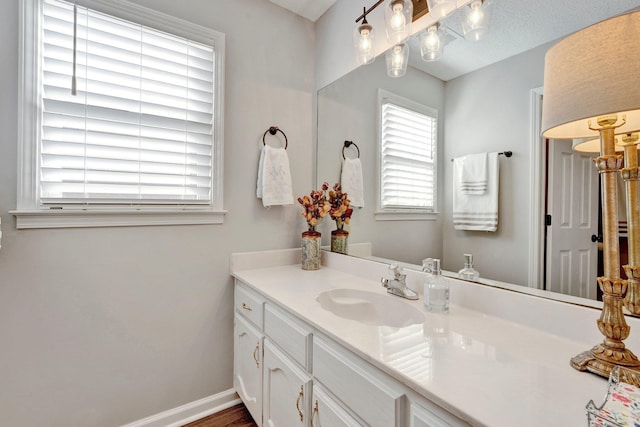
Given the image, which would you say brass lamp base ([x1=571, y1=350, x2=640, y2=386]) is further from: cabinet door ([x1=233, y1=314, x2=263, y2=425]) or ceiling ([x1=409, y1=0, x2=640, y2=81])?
cabinet door ([x1=233, y1=314, x2=263, y2=425])

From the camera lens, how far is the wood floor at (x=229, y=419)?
1.59 metres

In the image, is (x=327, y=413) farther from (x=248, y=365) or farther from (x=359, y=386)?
(x=248, y=365)

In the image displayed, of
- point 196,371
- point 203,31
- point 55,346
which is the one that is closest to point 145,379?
point 196,371

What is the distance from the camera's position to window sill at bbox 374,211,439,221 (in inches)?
52.5

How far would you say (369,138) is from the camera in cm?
168

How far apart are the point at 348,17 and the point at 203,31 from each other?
2.68 feet

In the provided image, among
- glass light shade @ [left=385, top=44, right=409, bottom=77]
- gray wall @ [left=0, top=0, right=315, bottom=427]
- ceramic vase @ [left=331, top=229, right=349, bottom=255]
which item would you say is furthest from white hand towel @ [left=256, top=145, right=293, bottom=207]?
glass light shade @ [left=385, top=44, right=409, bottom=77]

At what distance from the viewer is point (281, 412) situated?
A: 121cm

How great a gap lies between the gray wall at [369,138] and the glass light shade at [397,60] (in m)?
0.03

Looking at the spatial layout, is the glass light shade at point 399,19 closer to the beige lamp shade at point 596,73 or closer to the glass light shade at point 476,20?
the glass light shade at point 476,20

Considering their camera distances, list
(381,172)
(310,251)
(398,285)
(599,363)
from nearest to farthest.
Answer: (599,363) < (398,285) < (381,172) < (310,251)

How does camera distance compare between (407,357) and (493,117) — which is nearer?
(407,357)

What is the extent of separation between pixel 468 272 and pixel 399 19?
1172mm

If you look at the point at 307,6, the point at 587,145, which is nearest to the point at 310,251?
the point at 587,145
